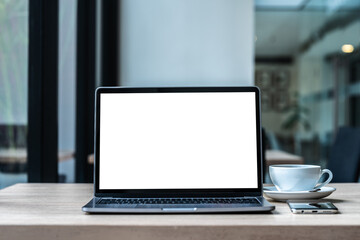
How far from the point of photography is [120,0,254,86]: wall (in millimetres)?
3318

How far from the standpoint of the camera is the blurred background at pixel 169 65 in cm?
171

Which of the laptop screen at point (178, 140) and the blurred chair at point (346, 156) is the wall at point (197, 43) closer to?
the blurred chair at point (346, 156)

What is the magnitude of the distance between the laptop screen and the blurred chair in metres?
1.10

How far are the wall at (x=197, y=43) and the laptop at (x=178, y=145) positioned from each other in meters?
2.44

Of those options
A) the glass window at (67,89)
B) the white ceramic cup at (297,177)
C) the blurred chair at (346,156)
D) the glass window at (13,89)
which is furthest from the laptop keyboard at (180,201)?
the glass window at (67,89)

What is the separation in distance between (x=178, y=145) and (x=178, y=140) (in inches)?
0.4

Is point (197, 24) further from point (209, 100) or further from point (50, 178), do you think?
point (209, 100)

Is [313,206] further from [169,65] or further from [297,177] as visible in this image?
[169,65]

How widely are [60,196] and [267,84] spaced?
15.1ft

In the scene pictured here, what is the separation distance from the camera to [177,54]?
333 cm

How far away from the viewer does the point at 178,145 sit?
2.85 ft

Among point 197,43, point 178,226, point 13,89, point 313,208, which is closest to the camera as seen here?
point 178,226

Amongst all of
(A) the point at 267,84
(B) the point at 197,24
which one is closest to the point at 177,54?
(B) the point at 197,24

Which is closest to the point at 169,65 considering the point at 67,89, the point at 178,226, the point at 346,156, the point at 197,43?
the point at 197,43
